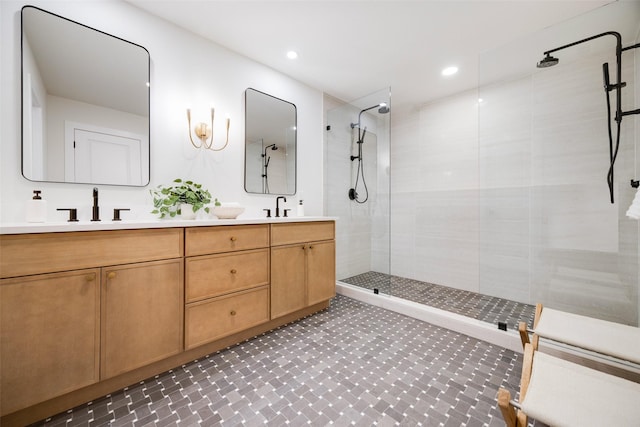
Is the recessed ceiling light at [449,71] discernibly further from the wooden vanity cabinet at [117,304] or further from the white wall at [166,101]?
the wooden vanity cabinet at [117,304]

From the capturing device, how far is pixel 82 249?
1.26m

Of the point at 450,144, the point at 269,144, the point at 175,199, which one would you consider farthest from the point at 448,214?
the point at 175,199

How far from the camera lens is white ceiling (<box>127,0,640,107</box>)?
1.80m

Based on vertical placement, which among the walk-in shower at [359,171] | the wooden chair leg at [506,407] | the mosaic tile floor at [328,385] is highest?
the walk-in shower at [359,171]

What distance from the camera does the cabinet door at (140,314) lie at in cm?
132

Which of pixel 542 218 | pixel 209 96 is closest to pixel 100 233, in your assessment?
pixel 209 96

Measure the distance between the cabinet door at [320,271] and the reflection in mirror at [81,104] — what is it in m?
1.50

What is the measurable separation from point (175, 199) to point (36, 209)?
0.66m

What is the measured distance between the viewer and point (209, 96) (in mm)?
2174

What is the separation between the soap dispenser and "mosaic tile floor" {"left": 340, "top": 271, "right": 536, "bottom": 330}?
8.94 feet

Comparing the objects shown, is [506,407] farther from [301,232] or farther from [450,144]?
[450,144]

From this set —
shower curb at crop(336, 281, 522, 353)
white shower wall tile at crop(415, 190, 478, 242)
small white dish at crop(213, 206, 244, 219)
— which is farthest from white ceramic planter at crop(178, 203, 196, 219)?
white shower wall tile at crop(415, 190, 478, 242)

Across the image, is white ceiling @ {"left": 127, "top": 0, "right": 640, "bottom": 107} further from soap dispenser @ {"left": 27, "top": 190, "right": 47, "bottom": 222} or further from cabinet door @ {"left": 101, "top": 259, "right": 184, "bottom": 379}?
cabinet door @ {"left": 101, "top": 259, "right": 184, "bottom": 379}

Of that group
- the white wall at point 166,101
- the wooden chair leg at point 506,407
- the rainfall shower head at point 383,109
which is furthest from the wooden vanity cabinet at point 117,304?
the rainfall shower head at point 383,109
